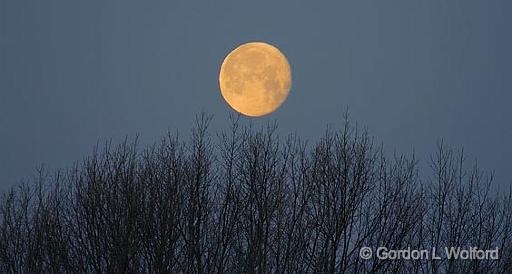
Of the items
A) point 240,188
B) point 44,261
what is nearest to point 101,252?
point 44,261

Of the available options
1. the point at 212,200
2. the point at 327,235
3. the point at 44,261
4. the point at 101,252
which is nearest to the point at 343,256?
the point at 327,235

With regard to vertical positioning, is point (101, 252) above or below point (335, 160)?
below

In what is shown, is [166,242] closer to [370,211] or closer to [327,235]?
[327,235]

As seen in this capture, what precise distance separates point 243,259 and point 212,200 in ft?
5.25

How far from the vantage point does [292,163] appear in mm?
16859

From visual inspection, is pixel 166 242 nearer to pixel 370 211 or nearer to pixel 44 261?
pixel 44 261

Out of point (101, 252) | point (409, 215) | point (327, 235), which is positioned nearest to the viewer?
point (101, 252)

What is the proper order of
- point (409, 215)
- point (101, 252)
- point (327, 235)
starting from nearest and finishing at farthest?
point (101, 252)
point (327, 235)
point (409, 215)

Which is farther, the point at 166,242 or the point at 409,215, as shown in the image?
the point at 409,215

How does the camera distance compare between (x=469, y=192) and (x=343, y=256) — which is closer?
(x=343, y=256)

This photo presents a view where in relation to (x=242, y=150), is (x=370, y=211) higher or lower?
lower

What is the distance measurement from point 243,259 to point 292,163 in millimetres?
2842

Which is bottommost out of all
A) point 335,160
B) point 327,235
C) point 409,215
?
point 327,235

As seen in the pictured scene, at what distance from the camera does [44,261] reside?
16.0 metres
